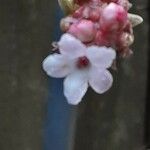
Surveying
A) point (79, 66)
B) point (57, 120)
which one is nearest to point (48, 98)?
point (57, 120)

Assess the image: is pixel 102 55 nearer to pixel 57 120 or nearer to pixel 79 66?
pixel 79 66

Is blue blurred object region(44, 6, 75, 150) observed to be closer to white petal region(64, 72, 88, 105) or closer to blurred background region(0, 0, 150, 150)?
blurred background region(0, 0, 150, 150)

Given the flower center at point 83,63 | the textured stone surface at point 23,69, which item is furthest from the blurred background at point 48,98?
the flower center at point 83,63

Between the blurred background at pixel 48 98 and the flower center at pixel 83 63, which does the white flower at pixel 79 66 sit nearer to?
the flower center at pixel 83 63

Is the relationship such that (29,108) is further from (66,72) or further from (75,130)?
(66,72)

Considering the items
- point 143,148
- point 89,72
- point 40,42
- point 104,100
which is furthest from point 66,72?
point 143,148

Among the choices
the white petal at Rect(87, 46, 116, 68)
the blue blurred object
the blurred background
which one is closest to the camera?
the white petal at Rect(87, 46, 116, 68)

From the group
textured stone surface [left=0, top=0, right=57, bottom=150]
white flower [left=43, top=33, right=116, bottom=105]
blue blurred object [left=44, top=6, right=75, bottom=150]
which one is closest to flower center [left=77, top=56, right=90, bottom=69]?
white flower [left=43, top=33, right=116, bottom=105]
